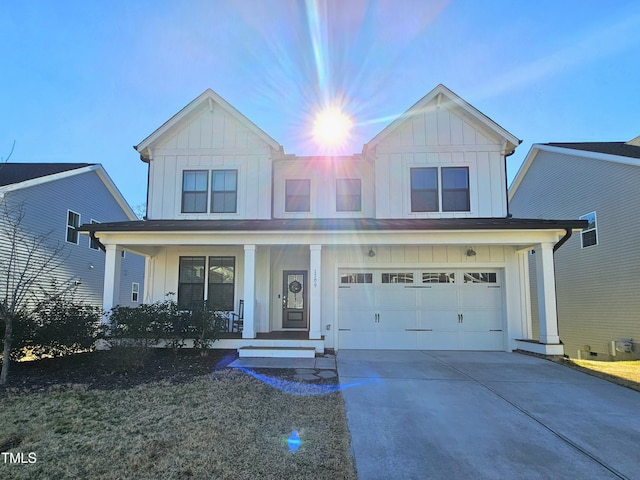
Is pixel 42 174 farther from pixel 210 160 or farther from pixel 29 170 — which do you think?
pixel 210 160

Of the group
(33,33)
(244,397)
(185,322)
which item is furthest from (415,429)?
(33,33)

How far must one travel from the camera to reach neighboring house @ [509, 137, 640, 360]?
11.4m

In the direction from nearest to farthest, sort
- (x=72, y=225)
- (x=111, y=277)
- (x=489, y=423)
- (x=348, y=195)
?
(x=489, y=423) < (x=111, y=277) < (x=348, y=195) < (x=72, y=225)

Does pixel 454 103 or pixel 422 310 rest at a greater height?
pixel 454 103

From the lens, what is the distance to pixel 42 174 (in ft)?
47.3

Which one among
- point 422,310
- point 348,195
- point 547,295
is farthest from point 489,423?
point 348,195

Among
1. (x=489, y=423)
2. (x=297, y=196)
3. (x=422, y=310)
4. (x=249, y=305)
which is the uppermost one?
(x=297, y=196)

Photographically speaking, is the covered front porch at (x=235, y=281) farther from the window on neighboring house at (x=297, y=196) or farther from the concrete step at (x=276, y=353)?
the concrete step at (x=276, y=353)

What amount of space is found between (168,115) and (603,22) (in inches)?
469

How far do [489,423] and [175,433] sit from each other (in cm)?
370

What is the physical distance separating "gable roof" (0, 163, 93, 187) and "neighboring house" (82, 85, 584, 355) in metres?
5.85

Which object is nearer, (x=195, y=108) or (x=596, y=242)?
(x=195, y=108)

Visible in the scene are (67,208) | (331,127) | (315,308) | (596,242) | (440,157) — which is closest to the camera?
(315,308)

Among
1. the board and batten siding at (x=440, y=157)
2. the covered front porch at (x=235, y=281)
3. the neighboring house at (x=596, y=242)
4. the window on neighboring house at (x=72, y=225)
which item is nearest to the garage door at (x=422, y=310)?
the covered front porch at (x=235, y=281)
